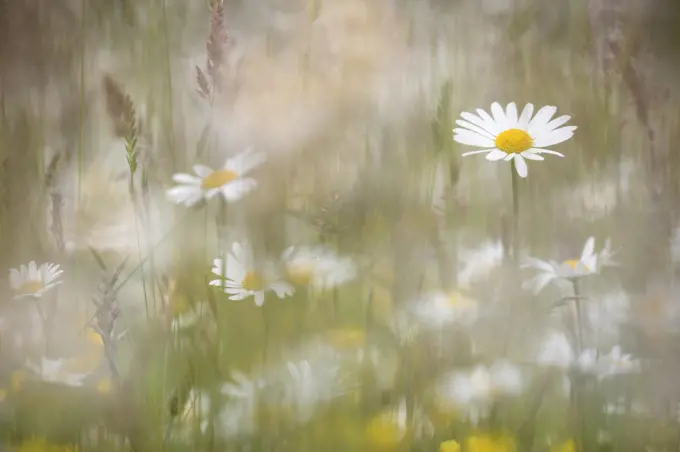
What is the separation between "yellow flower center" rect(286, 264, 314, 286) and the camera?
0.91m

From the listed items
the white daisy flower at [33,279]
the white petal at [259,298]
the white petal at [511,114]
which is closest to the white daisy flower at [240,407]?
the white petal at [259,298]

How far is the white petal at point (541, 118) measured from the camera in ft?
2.95

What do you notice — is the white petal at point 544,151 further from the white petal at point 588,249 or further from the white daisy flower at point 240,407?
the white daisy flower at point 240,407

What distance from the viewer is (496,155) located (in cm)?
90

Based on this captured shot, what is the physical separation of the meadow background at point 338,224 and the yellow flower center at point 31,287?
0.06 ft

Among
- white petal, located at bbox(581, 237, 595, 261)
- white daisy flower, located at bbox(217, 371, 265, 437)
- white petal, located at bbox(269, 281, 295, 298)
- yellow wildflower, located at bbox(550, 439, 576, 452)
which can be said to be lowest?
yellow wildflower, located at bbox(550, 439, 576, 452)

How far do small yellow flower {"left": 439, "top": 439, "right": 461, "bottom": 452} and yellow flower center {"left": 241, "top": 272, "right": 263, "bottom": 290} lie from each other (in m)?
0.36

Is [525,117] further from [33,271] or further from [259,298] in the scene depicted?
[33,271]

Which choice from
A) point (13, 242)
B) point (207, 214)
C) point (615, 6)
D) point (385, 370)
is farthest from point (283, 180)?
point (615, 6)

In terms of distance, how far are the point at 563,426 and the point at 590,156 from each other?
40cm

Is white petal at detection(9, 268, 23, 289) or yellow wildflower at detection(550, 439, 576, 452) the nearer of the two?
yellow wildflower at detection(550, 439, 576, 452)

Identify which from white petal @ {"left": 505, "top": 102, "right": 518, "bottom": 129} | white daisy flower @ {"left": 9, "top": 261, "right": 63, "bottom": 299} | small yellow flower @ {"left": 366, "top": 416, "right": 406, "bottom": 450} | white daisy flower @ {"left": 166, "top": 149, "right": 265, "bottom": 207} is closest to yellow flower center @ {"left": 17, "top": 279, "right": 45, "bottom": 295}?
white daisy flower @ {"left": 9, "top": 261, "right": 63, "bottom": 299}

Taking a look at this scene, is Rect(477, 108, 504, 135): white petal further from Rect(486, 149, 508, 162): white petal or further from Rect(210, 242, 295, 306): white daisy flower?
Rect(210, 242, 295, 306): white daisy flower

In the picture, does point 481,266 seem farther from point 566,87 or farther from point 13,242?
point 13,242
